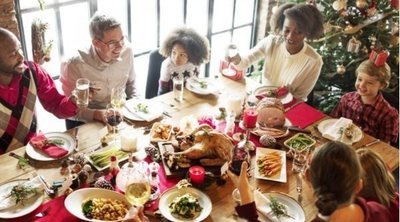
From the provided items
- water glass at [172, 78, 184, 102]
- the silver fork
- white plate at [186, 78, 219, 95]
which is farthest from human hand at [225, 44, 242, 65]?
the silver fork

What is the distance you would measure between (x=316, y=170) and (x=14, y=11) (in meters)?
2.32

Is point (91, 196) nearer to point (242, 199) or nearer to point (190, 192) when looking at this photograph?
point (190, 192)

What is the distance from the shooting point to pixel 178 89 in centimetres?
269

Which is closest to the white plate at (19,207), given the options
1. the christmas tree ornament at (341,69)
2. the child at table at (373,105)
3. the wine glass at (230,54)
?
the wine glass at (230,54)

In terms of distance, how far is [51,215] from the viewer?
1.76 metres

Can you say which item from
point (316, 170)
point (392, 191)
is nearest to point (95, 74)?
point (316, 170)

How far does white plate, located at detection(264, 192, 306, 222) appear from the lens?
182cm

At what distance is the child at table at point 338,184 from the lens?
57.9 inches

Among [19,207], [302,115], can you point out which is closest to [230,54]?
[302,115]

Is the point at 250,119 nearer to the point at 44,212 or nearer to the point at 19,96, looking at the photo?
the point at 44,212

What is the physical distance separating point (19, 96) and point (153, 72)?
3.59 feet

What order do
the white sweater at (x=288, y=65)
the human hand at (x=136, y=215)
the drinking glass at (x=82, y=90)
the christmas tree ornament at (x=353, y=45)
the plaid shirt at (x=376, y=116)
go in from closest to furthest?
the human hand at (x=136, y=215), the drinking glass at (x=82, y=90), the plaid shirt at (x=376, y=116), the white sweater at (x=288, y=65), the christmas tree ornament at (x=353, y=45)

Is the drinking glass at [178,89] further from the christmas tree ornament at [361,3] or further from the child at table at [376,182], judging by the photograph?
the christmas tree ornament at [361,3]

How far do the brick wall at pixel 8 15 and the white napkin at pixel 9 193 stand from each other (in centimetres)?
139
